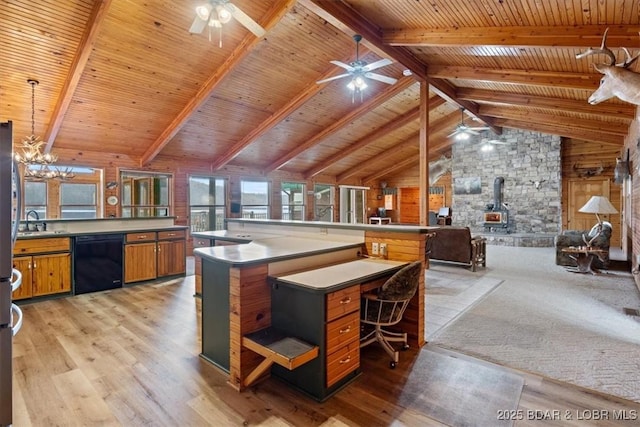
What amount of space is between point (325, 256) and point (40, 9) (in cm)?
446

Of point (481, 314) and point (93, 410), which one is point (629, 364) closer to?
point (481, 314)

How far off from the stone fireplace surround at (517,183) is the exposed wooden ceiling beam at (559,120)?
2.66 m

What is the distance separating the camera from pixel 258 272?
250 centimetres

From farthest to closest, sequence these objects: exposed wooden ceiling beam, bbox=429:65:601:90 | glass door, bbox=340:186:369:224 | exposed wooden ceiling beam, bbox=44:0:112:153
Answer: glass door, bbox=340:186:369:224
exposed wooden ceiling beam, bbox=429:65:601:90
exposed wooden ceiling beam, bbox=44:0:112:153

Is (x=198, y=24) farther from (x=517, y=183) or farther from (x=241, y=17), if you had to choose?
(x=517, y=183)

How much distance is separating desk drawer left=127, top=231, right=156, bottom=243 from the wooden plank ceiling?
236 centimetres

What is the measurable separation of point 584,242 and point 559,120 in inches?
113

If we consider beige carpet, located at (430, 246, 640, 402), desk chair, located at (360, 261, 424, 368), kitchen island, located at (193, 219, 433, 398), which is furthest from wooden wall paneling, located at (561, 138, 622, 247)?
desk chair, located at (360, 261, 424, 368)

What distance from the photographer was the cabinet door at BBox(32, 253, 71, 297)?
446cm

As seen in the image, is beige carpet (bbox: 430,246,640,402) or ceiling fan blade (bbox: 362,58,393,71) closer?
beige carpet (bbox: 430,246,640,402)

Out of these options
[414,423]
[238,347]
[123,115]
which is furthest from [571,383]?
[123,115]

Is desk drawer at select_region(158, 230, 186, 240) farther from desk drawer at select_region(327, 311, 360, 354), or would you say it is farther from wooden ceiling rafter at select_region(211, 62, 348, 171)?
desk drawer at select_region(327, 311, 360, 354)

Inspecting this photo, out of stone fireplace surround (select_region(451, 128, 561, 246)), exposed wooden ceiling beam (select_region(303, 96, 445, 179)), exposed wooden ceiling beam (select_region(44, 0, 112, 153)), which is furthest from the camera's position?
stone fireplace surround (select_region(451, 128, 561, 246))

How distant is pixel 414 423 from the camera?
2016mm
